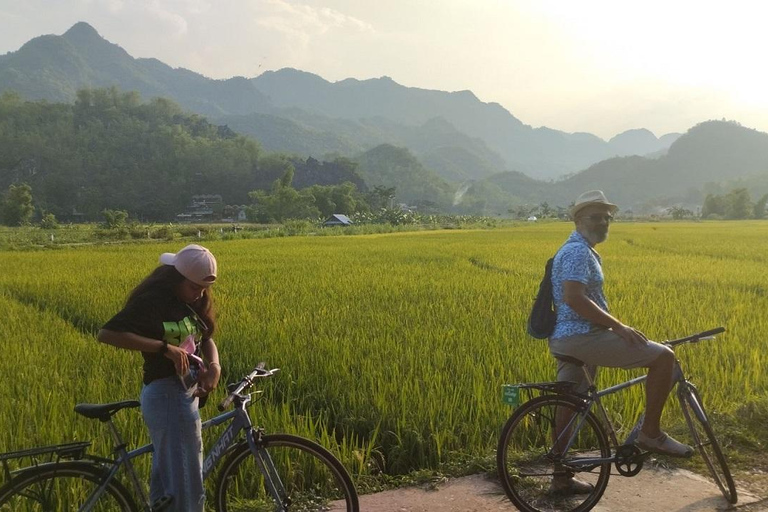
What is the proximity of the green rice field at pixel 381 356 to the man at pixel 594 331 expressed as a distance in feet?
3.16

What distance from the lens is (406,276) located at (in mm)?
10703

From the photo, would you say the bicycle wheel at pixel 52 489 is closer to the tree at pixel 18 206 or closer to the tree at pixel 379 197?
the tree at pixel 18 206

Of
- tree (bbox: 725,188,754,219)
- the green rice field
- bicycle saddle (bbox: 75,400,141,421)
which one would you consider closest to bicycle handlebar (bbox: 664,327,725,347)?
the green rice field

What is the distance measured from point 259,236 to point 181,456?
105ft

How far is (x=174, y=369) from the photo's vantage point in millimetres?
2006

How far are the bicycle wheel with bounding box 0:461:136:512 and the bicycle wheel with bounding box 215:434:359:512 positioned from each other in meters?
0.38

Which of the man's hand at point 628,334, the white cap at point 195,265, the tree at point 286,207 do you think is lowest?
the man's hand at point 628,334

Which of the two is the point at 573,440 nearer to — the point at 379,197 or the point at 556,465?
the point at 556,465

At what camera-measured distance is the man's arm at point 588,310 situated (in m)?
2.40

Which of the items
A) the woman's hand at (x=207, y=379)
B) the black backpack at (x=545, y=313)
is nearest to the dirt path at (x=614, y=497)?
the black backpack at (x=545, y=313)

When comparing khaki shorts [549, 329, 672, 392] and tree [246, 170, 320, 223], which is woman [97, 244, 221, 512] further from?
tree [246, 170, 320, 223]

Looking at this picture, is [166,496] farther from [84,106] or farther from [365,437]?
[84,106]

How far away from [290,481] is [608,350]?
1675mm

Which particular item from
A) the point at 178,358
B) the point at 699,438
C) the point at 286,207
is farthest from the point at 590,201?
the point at 286,207
